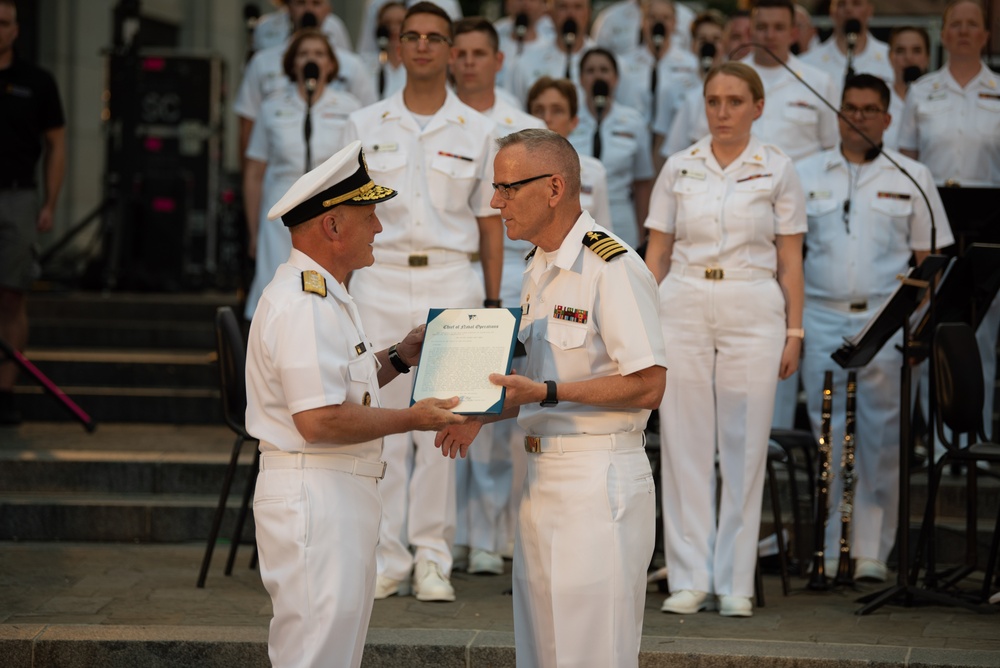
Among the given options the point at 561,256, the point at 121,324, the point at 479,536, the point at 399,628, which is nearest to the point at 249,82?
the point at 121,324

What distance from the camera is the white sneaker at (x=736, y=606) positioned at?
6.15 meters

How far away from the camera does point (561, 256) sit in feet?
14.2

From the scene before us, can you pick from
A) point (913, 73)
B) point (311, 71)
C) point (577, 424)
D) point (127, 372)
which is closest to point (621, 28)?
point (913, 73)

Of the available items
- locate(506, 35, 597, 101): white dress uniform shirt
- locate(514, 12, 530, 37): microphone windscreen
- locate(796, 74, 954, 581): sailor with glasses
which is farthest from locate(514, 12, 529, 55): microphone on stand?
locate(796, 74, 954, 581): sailor with glasses

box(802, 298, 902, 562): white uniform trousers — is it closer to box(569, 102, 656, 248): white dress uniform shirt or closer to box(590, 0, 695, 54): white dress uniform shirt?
box(569, 102, 656, 248): white dress uniform shirt

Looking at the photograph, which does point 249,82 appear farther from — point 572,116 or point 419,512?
point 419,512

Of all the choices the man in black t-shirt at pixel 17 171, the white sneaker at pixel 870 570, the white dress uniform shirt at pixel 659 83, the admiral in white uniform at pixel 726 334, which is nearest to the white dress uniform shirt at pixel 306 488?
the admiral in white uniform at pixel 726 334

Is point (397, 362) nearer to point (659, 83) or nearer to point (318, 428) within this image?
point (318, 428)

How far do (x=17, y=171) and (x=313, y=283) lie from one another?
5480 mm

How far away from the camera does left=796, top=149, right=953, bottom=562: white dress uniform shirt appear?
6957mm

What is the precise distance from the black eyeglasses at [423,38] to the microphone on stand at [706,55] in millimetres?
3518

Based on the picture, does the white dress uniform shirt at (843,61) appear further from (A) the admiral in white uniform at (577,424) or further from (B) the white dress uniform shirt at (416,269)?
(A) the admiral in white uniform at (577,424)

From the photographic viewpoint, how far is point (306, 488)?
3.96 metres

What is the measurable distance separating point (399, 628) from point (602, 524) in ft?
6.04
